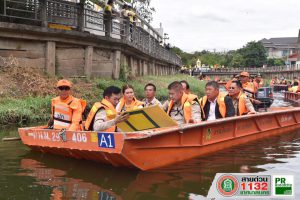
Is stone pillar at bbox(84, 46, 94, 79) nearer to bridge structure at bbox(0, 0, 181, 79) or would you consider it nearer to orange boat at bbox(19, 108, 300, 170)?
bridge structure at bbox(0, 0, 181, 79)

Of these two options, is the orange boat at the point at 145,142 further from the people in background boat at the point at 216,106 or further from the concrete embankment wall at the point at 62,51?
the concrete embankment wall at the point at 62,51

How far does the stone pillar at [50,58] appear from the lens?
15.2 m

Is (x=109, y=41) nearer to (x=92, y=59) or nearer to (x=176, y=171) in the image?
(x=92, y=59)

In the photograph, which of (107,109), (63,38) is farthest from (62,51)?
(107,109)

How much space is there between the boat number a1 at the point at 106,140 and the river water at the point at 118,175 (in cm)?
52

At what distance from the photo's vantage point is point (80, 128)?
320 inches

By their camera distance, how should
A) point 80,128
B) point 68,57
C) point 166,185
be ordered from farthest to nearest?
point 68,57
point 80,128
point 166,185

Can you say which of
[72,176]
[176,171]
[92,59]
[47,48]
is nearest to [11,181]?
[72,176]

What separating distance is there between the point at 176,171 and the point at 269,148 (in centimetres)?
342

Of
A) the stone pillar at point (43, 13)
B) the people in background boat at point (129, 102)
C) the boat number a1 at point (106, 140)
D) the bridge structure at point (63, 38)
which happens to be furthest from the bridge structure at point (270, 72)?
the boat number a1 at point (106, 140)

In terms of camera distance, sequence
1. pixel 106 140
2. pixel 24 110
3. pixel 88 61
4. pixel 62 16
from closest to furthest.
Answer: pixel 106 140
pixel 24 110
pixel 88 61
pixel 62 16

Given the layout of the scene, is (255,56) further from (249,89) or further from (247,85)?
(249,89)

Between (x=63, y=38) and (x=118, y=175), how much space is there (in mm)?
9756

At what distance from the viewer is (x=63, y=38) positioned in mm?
15680
